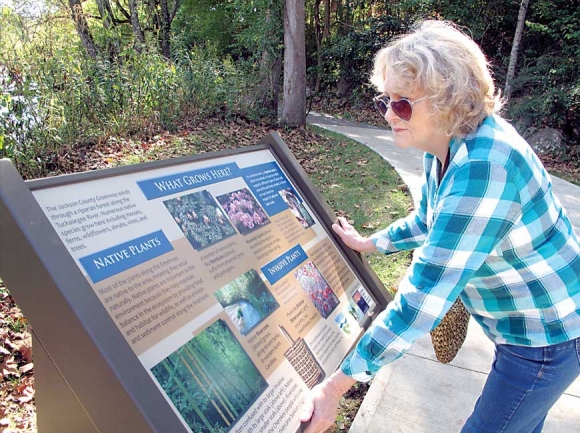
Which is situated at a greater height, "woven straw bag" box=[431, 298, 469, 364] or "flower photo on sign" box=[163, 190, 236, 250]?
"flower photo on sign" box=[163, 190, 236, 250]

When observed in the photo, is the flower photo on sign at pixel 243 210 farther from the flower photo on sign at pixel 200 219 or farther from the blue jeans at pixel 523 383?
the blue jeans at pixel 523 383

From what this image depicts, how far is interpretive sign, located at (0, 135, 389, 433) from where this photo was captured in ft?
3.93

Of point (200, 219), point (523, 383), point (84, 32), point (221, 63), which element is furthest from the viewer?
point (221, 63)

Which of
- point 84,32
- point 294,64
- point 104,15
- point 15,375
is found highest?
point 104,15

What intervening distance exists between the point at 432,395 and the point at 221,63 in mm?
10158

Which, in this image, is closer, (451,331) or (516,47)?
(451,331)

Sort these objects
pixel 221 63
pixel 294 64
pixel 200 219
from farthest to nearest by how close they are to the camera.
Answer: pixel 221 63, pixel 294 64, pixel 200 219

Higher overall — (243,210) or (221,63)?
(221,63)

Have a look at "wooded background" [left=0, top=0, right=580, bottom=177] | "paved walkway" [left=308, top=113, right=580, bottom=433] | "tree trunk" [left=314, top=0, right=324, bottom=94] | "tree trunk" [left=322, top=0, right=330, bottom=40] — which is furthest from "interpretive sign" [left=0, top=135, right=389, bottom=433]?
"tree trunk" [left=322, top=0, right=330, bottom=40]

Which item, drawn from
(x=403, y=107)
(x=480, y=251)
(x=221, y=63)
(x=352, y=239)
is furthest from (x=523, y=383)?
(x=221, y=63)

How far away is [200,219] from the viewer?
1.75m

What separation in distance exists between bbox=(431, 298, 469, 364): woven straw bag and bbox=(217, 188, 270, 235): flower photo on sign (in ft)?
2.82

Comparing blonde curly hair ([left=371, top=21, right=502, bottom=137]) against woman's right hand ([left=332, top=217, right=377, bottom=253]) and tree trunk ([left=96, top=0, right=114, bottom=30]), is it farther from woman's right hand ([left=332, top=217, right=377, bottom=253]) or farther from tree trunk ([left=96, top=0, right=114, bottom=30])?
tree trunk ([left=96, top=0, right=114, bottom=30])

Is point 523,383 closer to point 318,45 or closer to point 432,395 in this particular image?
point 432,395
